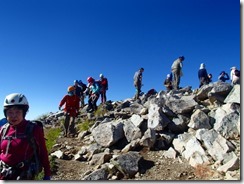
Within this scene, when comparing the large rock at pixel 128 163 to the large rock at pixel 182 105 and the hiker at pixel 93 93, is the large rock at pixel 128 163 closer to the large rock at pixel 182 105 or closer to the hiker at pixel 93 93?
the large rock at pixel 182 105

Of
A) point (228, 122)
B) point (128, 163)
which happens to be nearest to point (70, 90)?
point (128, 163)

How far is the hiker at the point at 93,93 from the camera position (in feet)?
46.6

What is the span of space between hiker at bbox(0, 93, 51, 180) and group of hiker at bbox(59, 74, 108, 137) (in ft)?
21.7

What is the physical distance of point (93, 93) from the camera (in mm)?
14266

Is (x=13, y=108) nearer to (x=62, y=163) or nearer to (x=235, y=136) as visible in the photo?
(x=62, y=163)

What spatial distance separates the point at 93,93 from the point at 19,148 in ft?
34.1

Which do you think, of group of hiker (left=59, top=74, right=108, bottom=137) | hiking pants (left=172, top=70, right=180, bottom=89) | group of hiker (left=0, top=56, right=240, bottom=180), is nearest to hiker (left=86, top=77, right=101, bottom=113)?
group of hiker (left=59, top=74, right=108, bottom=137)

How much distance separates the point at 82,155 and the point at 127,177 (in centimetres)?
199

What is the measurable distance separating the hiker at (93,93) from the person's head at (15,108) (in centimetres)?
1004

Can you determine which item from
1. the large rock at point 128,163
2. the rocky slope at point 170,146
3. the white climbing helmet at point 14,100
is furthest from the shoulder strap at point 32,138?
the large rock at point 128,163

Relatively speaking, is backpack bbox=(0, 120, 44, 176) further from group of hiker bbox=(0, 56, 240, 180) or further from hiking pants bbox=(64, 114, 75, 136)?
hiking pants bbox=(64, 114, 75, 136)

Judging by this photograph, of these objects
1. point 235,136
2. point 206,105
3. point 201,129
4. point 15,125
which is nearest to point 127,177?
point 201,129

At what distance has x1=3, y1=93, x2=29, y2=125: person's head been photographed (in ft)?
13.1

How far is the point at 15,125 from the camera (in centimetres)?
401
